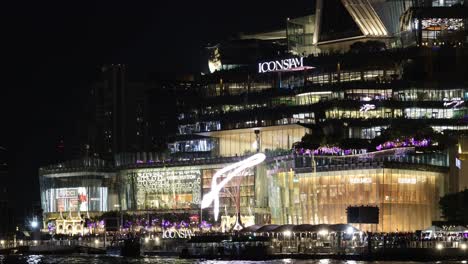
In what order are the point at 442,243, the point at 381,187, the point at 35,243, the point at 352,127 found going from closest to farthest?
the point at 442,243
the point at 381,187
the point at 35,243
the point at 352,127

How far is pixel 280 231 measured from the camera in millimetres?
152875

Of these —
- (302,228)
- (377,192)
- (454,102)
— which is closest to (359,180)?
(377,192)

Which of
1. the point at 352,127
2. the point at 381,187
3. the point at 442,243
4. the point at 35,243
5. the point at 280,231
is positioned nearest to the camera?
the point at 442,243

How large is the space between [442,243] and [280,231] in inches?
1095

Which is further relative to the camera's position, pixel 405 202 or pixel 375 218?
pixel 405 202

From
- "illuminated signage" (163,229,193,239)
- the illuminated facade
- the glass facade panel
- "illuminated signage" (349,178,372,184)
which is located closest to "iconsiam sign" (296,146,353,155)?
the illuminated facade

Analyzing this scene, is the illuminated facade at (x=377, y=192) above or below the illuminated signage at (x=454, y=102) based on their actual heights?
below

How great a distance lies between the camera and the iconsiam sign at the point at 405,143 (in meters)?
178

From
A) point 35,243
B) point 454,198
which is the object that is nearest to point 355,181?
point 454,198

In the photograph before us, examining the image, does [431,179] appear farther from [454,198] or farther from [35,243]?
[35,243]

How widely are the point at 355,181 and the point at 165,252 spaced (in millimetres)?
33968

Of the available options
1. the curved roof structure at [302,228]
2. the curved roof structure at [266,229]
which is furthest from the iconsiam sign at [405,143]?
the curved roof structure at [266,229]

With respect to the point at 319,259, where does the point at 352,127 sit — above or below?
above

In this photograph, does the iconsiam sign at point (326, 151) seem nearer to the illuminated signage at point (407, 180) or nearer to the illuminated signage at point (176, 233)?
the illuminated signage at point (407, 180)
